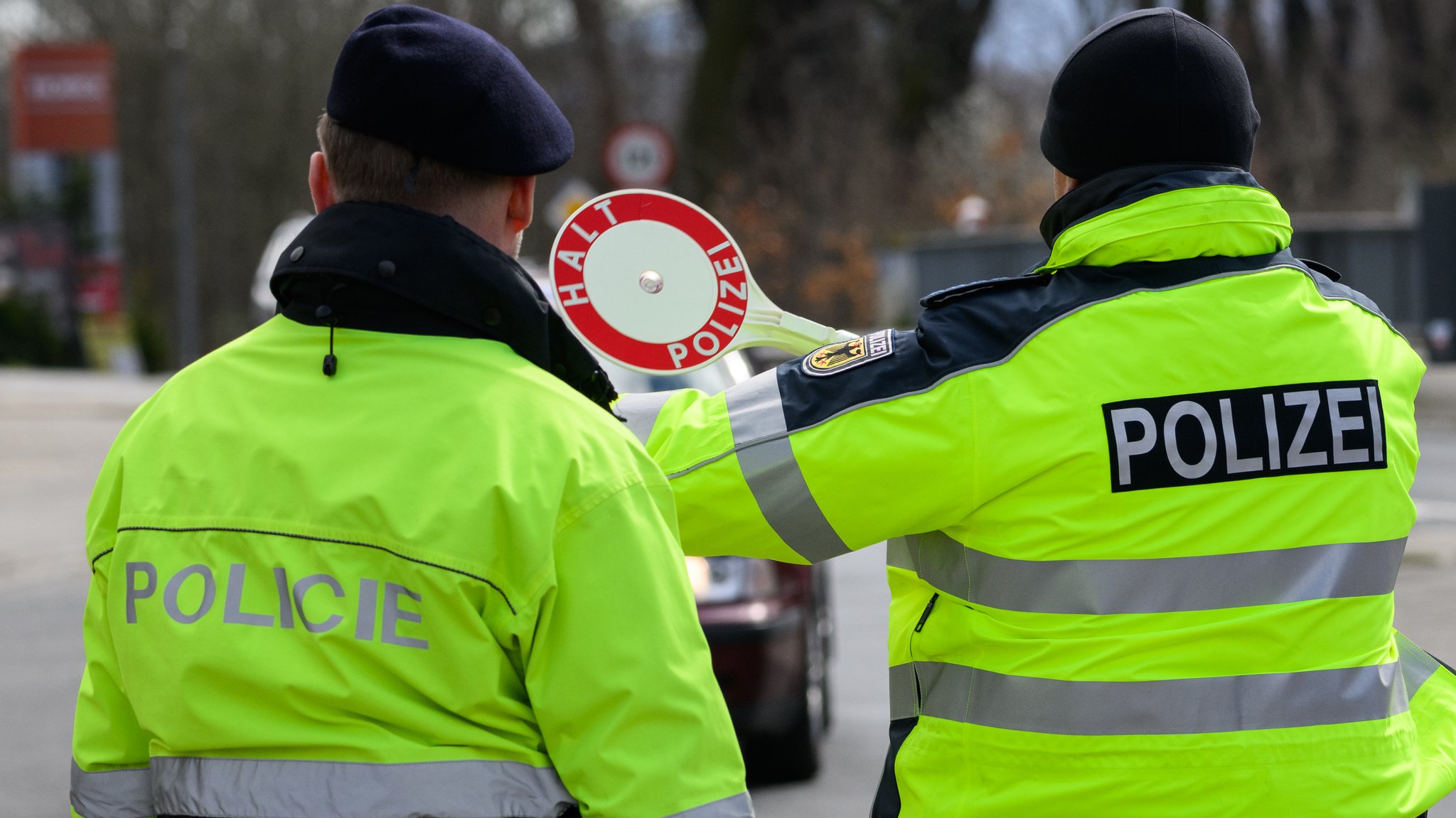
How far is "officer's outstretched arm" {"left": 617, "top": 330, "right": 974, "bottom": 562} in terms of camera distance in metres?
1.94

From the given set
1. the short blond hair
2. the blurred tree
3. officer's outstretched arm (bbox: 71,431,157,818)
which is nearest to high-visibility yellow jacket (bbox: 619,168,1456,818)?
the short blond hair

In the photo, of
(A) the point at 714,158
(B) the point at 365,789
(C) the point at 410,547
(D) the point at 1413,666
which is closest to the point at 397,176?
(C) the point at 410,547

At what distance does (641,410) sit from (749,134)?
21472mm

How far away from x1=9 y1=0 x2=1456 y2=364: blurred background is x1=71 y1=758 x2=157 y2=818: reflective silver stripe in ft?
42.9

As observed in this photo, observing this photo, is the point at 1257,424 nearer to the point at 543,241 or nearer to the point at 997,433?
the point at 997,433

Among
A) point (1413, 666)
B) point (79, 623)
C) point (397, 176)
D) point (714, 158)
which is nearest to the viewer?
point (397, 176)

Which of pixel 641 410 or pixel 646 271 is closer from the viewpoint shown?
pixel 641 410

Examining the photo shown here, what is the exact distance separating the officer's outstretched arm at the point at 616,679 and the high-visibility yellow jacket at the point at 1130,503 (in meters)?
0.38

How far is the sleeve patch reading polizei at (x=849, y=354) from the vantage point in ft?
6.63

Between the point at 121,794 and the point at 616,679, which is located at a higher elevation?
the point at 616,679

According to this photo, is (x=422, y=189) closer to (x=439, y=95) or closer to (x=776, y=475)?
(x=439, y=95)

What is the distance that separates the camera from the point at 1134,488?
6.39 ft

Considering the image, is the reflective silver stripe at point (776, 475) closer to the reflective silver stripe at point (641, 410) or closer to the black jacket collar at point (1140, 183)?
the reflective silver stripe at point (641, 410)

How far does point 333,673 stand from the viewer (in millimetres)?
1639
